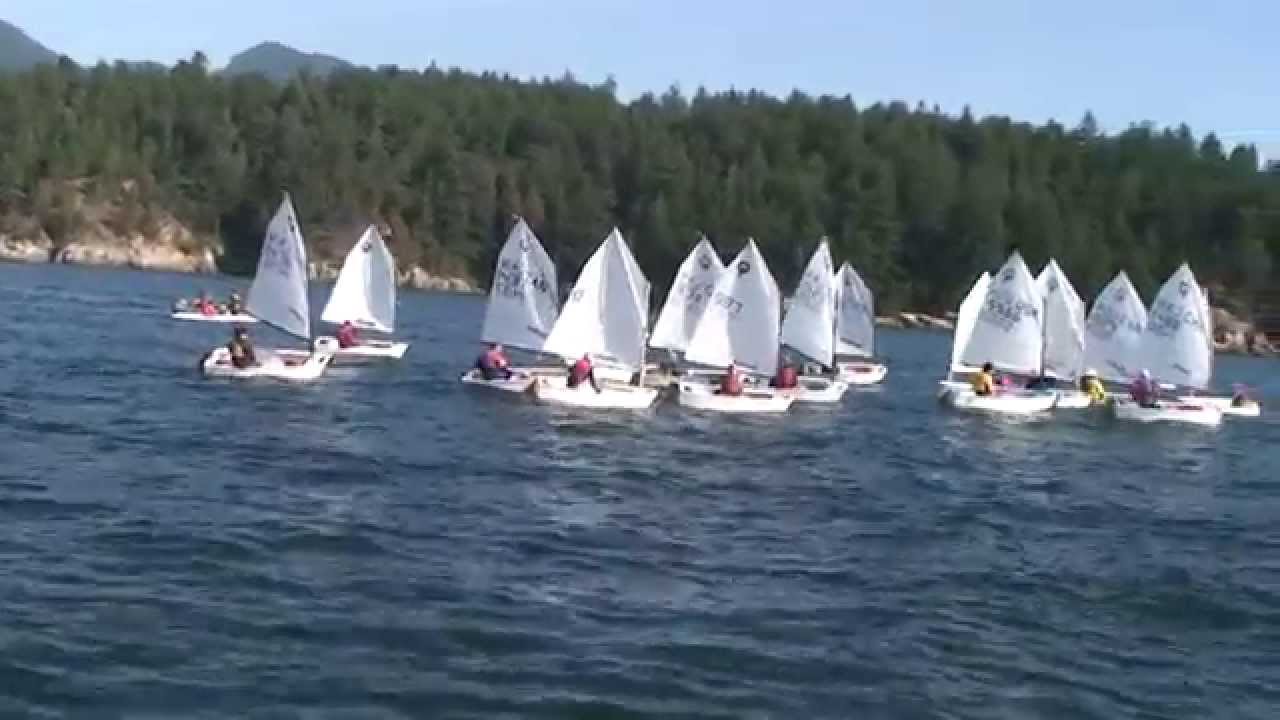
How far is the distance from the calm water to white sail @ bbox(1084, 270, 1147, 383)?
43.6 ft

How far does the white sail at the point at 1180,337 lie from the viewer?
63656 mm

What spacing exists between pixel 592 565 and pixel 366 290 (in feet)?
140

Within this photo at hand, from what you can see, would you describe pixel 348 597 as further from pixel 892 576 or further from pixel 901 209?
pixel 901 209

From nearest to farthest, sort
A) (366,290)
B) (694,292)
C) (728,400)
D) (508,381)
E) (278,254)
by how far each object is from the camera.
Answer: (728,400), (508,381), (278,254), (694,292), (366,290)

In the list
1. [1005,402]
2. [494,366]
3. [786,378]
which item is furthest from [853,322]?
[494,366]

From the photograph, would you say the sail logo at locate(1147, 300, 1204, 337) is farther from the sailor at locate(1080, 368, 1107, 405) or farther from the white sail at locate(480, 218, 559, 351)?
the white sail at locate(480, 218, 559, 351)

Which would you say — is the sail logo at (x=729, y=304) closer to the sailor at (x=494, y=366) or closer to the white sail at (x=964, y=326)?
the sailor at (x=494, y=366)

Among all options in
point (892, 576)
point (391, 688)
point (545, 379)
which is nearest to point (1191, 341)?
point (545, 379)

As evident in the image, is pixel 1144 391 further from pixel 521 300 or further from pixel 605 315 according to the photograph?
pixel 521 300

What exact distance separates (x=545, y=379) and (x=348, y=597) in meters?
27.0

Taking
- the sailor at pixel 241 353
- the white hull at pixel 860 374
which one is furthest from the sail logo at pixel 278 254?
the white hull at pixel 860 374

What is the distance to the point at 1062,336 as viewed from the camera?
219ft

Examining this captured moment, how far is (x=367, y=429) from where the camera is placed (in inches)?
1758

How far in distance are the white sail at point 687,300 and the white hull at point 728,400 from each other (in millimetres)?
9140
